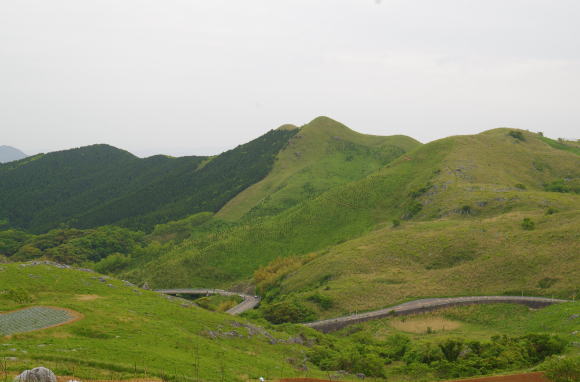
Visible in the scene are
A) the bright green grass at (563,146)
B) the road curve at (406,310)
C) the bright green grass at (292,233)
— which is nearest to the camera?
the road curve at (406,310)

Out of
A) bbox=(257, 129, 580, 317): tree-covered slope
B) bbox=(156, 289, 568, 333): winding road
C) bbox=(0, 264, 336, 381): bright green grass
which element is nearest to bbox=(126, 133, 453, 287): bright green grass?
bbox=(257, 129, 580, 317): tree-covered slope

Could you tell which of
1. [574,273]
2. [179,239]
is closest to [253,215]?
[179,239]

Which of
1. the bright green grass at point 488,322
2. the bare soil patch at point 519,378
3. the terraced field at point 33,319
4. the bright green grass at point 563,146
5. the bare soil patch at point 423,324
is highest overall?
the bright green grass at point 563,146

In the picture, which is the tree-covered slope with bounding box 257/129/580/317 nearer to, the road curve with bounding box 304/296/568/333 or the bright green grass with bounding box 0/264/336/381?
the road curve with bounding box 304/296/568/333

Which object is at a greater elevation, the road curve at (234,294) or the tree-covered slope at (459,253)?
the tree-covered slope at (459,253)

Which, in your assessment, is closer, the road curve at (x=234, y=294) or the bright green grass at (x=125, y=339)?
the bright green grass at (x=125, y=339)

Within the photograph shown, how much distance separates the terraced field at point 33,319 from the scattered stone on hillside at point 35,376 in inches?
443

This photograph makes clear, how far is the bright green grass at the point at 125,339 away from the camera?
908 inches

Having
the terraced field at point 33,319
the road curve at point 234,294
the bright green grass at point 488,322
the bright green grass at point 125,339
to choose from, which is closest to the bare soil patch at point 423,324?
the bright green grass at point 488,322

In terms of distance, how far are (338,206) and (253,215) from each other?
41.3m

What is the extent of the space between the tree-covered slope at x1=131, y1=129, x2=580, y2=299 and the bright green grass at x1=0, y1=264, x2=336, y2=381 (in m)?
40.2

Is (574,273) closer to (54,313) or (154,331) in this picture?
(154,331)

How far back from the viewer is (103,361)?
75.9 ft

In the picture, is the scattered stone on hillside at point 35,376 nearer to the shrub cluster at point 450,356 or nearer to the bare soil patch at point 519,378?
the shrub cluster at point 450,356
